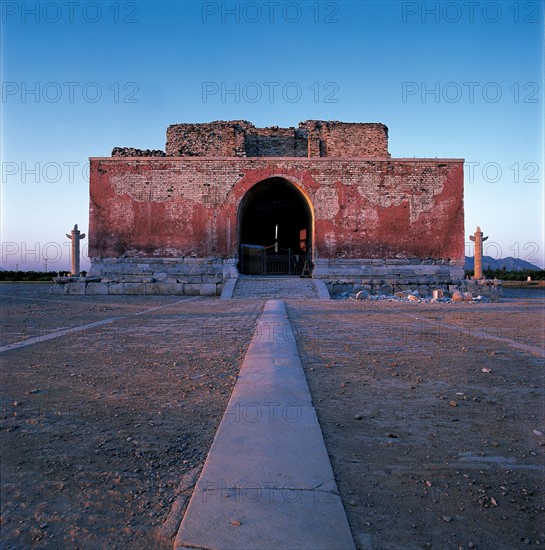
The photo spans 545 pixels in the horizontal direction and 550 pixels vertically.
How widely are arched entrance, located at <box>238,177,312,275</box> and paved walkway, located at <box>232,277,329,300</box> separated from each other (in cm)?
420

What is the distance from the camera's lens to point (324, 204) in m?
17.9

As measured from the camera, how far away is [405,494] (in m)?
1.77

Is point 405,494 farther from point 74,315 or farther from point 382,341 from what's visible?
point 74,315

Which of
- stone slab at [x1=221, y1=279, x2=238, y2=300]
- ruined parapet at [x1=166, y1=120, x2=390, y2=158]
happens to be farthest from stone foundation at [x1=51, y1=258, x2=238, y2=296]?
ruined parapet at [x1=166, y1=120, x2=390, y2=158]

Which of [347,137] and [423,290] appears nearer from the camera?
[423,290]

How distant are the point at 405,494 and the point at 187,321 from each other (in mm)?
6285

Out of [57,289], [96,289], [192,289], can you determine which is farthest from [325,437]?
[57,289]

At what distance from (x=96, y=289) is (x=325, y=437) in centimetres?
1608

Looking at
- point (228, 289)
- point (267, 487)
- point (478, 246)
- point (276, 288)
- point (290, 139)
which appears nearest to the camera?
point (267, 487)

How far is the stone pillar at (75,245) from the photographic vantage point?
1731 centimetres

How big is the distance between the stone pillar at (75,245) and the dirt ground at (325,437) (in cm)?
1356

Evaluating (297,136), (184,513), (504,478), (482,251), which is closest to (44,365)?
(184,513)

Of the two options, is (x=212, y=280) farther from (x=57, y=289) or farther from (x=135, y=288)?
(x=57, y=289)

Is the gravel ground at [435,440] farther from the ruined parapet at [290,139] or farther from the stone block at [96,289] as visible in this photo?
the ruined parapet at [290,139]
